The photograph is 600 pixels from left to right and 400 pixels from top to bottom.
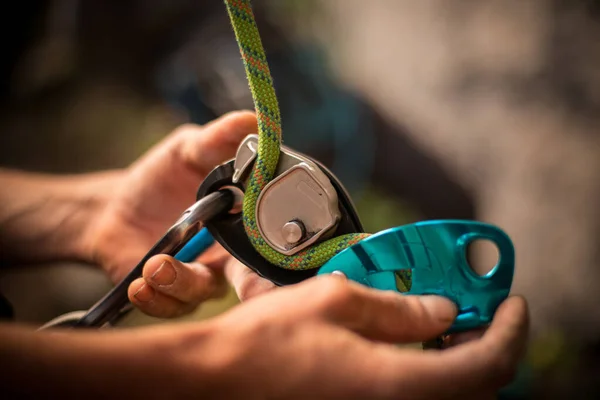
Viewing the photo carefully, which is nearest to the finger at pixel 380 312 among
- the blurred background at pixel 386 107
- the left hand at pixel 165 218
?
the left hand at pixel 165 218

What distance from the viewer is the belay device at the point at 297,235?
1.12 ft

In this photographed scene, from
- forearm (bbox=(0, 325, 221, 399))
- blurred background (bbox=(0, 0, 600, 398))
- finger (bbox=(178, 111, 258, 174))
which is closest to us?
forearm (bbox=(0, 325, 221, 399))

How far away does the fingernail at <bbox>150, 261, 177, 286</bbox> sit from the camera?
0.46 m

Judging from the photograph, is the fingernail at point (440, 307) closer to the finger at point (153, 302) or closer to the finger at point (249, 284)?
the finger at point (249, 284)

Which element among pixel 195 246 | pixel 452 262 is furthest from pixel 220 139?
pixel 452 262

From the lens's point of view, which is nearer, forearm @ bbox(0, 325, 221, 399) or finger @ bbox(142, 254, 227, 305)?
forearm @ bbox(0, 325, 221, 399)

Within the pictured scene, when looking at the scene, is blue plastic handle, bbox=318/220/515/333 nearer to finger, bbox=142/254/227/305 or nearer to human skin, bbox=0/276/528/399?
human skin, bbox=0/276/528/399

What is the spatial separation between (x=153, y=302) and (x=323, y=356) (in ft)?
0.89

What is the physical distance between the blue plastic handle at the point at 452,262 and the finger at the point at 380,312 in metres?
0.02

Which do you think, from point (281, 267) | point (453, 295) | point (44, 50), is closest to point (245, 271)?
point (281, 267)

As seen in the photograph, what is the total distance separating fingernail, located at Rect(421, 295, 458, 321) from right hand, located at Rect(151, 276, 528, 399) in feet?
0.11

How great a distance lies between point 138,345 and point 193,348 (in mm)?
27

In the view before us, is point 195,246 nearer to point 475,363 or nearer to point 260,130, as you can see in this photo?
point 260,130

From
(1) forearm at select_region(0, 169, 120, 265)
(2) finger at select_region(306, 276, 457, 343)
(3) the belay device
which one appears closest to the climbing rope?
(3) the belay device
